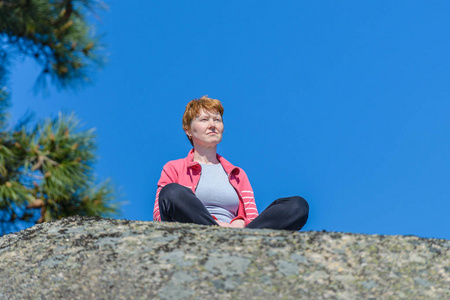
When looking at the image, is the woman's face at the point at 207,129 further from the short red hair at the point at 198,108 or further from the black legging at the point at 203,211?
the black legging at the point at 203,211

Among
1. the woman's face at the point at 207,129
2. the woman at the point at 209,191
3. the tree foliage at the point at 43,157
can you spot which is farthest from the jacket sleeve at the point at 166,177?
the tree foliage at the point at 43,157

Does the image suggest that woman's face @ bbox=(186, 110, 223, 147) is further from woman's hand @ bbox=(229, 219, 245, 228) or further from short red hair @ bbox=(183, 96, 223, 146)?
woman's hand @ bbox=(229, 219, 245, 228)

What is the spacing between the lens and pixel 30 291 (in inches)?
78.4

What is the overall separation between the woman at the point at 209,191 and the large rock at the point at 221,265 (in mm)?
398

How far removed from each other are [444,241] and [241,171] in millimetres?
1277

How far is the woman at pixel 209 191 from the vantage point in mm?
2650

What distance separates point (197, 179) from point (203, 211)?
0.39 meters

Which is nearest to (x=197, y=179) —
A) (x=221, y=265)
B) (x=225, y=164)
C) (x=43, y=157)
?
(x=225, y=164)

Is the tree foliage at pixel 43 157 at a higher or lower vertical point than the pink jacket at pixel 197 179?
higher

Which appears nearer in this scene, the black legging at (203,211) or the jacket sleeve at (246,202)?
the black legging at (203,211)

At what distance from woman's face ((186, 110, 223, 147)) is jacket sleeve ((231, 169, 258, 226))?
0.95 feet

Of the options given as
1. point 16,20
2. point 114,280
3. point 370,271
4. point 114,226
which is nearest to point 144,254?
point 114,280

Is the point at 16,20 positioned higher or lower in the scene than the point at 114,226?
higher

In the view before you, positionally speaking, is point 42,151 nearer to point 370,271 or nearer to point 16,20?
point 16,20
